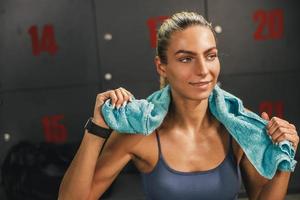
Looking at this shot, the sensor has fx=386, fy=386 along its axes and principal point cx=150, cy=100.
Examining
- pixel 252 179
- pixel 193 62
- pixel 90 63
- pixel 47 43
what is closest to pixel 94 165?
pixel 193 62

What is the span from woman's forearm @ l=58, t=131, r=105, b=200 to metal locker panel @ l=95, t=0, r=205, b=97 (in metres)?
1.67

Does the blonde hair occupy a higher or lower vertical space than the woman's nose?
higher

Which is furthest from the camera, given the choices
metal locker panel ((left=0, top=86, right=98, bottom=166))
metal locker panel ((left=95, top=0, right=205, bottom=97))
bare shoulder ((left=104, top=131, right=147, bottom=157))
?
metal locker panel ((left=0, top=86, right=98, bottom=166))

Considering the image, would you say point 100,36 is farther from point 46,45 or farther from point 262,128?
point 262,128

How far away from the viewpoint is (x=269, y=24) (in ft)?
9.16

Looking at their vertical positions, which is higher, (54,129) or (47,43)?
(47,43)

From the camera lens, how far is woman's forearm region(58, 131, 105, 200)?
1.15 m

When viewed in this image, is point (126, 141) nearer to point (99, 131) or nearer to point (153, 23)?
point (99, 131)

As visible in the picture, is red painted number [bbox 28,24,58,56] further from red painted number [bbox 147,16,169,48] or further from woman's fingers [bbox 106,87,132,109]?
woman's fingers [bbox 106,87,132,109]

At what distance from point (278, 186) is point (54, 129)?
79.6 inches

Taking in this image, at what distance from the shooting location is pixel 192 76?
3.72 ft

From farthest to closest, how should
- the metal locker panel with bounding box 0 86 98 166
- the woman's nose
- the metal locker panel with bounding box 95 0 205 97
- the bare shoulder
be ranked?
1. the metal locker panel with bounding box 0 86 98 166
2. the metal locker panel with bounding box 95 0 205 97
3. the bare shoulder
4. the woman's nose

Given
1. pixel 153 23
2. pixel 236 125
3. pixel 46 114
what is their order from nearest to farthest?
pixel 236 125 → pixel 153 23 → pixel 46 114

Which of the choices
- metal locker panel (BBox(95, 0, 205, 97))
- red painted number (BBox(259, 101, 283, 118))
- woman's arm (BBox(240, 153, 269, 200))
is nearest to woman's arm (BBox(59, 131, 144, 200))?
woman's arm (BBox(240, 153, 269, 200))
